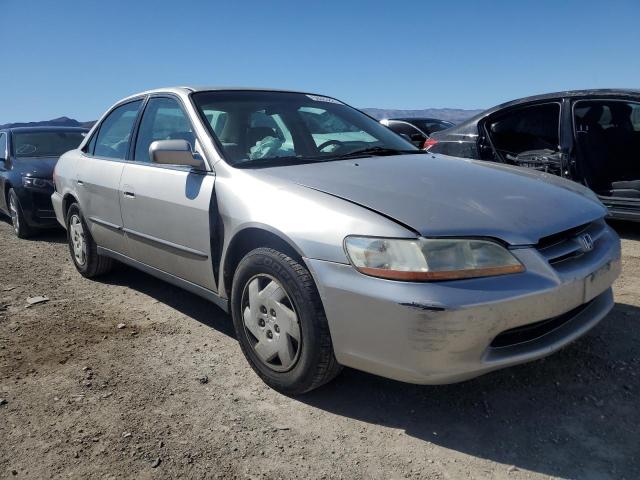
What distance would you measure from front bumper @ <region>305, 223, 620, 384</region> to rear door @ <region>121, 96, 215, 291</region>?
0.94 meters

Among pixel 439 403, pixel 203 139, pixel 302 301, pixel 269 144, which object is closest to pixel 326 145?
pixel 269 144

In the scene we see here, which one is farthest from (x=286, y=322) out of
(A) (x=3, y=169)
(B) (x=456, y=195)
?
(A) (x=3, y=169)

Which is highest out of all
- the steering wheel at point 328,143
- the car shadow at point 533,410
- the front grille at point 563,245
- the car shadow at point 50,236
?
the steering wheel at point 328,143

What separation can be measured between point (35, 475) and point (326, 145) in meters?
2.32

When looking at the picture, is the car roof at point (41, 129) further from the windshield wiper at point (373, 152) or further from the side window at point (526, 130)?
the windshield wiper at point (373, 152)

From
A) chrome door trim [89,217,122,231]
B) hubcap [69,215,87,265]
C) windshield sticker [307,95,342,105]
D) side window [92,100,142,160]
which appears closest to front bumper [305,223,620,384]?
windshield sticker [307,95,342,105]

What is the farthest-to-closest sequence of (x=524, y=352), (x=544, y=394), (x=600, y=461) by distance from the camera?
(x=544, y=394), (x=524, y=352), (x=600, y=461)

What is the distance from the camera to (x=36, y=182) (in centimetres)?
657

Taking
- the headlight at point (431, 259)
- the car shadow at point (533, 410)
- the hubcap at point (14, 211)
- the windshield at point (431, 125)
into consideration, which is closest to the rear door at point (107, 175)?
the car shadow at point (533, 410)

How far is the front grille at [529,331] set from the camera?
217 centimetres

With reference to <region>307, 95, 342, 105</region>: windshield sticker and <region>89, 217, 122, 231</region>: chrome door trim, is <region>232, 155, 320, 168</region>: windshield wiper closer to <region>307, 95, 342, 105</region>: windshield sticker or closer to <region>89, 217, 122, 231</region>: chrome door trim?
<region>307, 95, 342, 105</region>: windshield sticker

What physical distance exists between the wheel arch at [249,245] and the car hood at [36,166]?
4.82m

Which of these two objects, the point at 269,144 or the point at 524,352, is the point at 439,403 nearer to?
the point at 524,352

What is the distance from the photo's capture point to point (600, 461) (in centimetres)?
204
